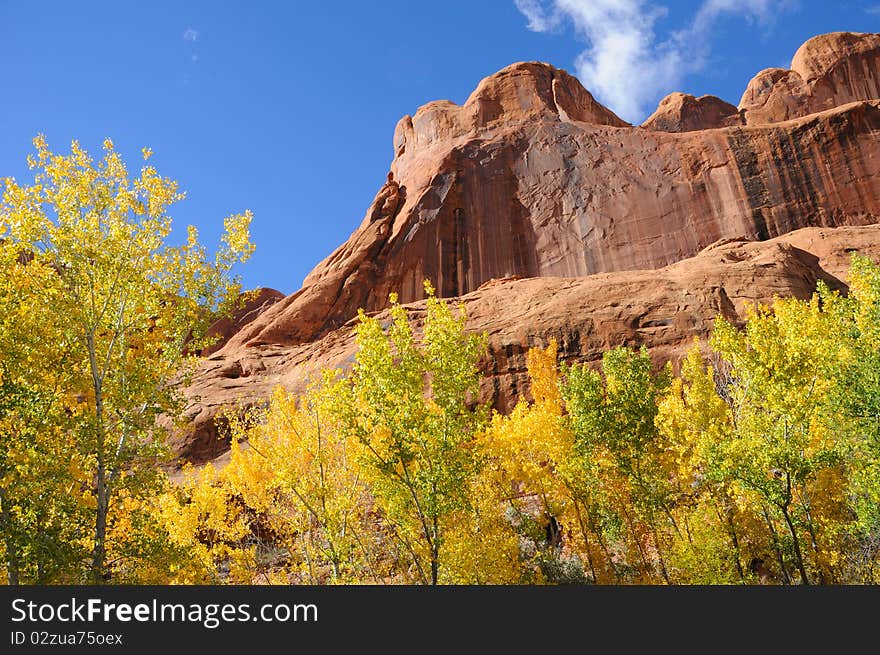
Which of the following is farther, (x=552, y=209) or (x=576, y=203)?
(x=552, y=209)

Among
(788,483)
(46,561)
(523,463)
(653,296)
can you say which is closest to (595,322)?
(653,296)

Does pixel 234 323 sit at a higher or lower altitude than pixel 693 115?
lower

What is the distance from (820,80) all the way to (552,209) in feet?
178

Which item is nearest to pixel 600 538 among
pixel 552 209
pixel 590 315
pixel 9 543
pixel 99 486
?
pixel 99 486

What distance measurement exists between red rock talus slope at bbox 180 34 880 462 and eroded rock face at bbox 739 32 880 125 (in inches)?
1055

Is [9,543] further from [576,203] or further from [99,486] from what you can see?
[576,203]

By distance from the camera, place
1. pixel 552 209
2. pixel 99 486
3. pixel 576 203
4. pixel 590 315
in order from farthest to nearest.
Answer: pixel 552 209 → pixel 576 203 → pixel 590 315 → pixel 99 486

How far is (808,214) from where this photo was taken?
55.1 meters

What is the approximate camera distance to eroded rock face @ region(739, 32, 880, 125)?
81.8 meters

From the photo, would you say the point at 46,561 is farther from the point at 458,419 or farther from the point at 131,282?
the point at 458,419

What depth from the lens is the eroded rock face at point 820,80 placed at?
81812 mm

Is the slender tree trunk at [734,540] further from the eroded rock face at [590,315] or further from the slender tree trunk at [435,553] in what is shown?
the eroded rock face at [590,315]

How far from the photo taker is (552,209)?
61.2 metres

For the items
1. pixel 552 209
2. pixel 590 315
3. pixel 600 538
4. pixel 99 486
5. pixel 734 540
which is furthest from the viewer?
pixel 552 209
